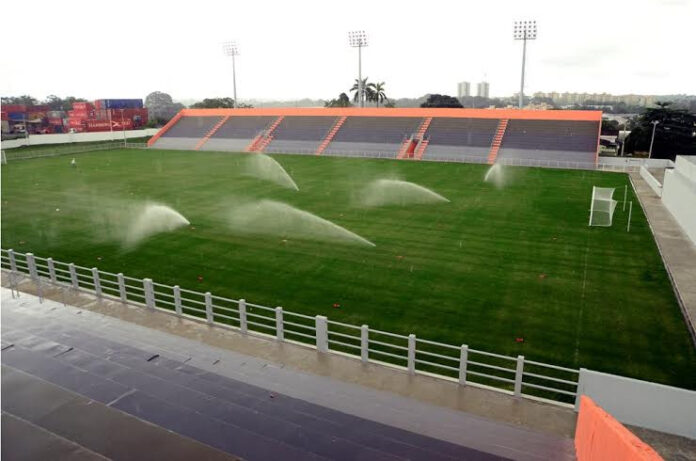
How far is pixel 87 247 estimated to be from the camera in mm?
24562

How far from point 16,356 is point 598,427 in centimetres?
1053

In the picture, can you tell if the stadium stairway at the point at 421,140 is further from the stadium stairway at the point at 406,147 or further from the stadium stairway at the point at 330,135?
the stadium stairway at the point at 330,135

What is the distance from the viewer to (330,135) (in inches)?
2810

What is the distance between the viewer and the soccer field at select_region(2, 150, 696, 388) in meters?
15.8

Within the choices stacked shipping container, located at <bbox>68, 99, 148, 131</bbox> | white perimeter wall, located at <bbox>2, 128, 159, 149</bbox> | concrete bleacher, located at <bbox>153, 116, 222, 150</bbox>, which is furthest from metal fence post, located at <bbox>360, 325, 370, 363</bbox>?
stacked shipping container, located at <bbox>68, 99, 148, 131</bbox>

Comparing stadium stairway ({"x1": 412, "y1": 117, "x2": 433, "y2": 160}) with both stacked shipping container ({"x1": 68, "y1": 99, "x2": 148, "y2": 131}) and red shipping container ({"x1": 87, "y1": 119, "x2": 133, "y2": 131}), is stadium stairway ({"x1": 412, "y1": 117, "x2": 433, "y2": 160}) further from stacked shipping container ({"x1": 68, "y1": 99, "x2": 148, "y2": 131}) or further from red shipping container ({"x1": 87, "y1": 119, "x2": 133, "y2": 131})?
stacked shipping container ({"x1": 68, "y1": 99, "x2": 148, "y2": 131})

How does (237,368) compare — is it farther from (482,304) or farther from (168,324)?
(482,304)

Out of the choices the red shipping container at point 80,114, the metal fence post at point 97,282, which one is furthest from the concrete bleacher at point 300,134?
the red shipping container at point 80,114

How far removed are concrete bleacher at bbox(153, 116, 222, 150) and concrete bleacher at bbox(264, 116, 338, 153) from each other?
40.2ft

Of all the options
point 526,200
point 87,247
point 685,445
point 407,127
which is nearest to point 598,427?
point 685,445

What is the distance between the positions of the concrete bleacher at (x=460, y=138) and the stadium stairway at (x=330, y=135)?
520 inches

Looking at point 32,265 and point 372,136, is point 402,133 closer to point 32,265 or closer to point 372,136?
point 372,136

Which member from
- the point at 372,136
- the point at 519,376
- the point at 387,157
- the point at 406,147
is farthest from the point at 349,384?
the point at 372,136

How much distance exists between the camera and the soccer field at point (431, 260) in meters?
15.8
